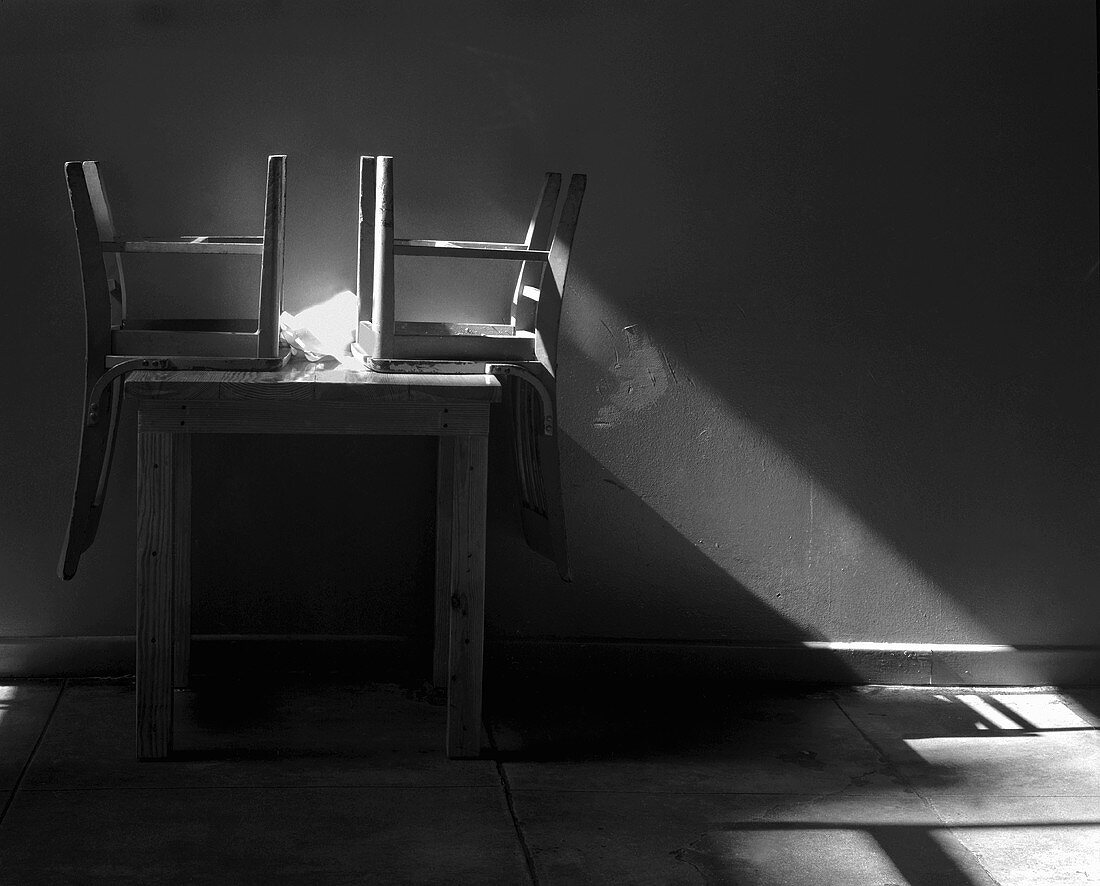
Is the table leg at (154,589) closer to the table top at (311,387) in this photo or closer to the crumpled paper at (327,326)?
the table top at (311,387)

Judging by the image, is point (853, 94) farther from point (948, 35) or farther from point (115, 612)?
point (115, 612)

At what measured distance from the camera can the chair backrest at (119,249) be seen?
8.24 ft

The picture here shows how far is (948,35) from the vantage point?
124 inches

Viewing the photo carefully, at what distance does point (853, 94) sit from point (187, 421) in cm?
188

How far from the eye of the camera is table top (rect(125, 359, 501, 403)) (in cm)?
238

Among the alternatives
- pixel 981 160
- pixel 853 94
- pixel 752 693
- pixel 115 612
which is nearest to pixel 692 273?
pixel 853 94

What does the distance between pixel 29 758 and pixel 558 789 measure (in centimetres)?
110

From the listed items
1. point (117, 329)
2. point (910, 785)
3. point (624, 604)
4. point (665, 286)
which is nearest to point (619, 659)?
point (624, 604)

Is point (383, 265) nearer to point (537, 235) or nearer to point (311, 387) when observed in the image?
point (311, 387)

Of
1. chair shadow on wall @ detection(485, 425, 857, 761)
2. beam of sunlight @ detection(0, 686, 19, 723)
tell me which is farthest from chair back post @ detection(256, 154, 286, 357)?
beam of sunlight @ detection(0, 686, 19, 723)

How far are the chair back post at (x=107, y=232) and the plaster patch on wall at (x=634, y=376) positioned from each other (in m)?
1.20

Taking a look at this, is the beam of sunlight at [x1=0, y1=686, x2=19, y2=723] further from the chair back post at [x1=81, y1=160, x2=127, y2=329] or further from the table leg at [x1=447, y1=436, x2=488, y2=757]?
the table leg at [x1=447, y1=436, x2=488, y2=757]

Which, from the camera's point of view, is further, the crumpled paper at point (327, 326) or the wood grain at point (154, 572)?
the crumpled paper at point (327, 326)

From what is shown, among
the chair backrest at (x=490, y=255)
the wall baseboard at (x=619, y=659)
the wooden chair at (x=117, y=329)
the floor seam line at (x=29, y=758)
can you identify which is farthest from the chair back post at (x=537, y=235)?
the floor seam line at (x=29, y=758)
